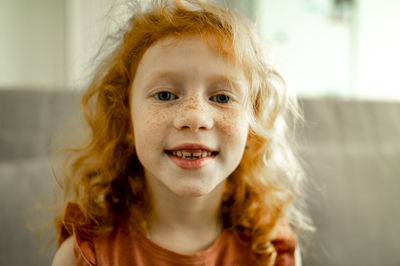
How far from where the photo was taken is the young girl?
0.69 meters

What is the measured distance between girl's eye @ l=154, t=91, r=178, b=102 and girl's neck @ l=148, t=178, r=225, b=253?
21 centimetres

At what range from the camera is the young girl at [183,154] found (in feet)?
2.27

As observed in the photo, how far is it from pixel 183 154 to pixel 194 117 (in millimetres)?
79

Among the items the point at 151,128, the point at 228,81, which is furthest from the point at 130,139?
the point at 228,81

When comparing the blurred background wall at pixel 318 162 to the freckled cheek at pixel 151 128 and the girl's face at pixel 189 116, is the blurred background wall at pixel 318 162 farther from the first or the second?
the freckled cheek at pixel 151 128

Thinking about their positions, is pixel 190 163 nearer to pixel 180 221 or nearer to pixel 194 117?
pixel 194 117

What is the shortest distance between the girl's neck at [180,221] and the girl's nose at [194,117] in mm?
191

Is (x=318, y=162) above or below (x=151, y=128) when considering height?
below

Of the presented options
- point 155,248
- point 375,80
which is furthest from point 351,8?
point 155,248

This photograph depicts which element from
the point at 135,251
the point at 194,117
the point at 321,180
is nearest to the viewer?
the point at 194,117

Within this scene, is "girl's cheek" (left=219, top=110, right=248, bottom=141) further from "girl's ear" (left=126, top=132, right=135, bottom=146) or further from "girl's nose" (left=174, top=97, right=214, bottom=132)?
"girl's ear" (left=126, top=132, right=135, bottom=146)

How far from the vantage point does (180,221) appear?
2.71 feet

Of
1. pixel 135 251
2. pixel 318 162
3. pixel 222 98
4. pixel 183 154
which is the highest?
pixel 222 98

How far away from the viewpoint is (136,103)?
0.75 m
